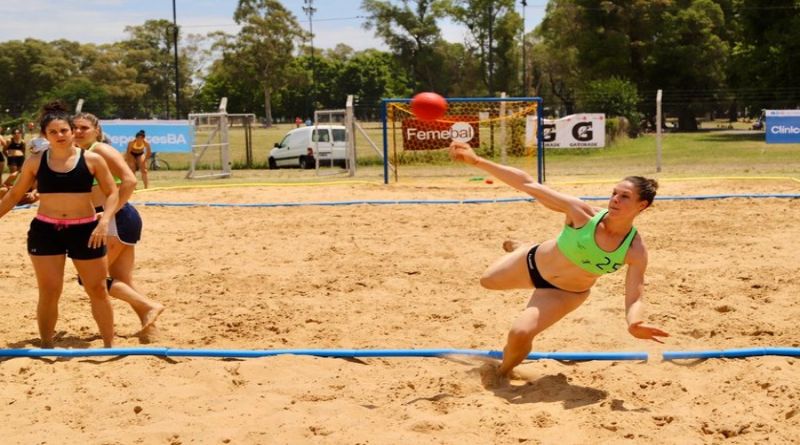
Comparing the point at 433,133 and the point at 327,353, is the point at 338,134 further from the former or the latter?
the point at 327,353

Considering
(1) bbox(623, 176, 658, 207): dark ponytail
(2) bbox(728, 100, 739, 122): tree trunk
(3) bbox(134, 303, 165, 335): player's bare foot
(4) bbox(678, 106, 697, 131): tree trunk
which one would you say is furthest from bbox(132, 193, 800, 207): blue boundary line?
(2) bbox(728, 100, 739, 122): tree trunk

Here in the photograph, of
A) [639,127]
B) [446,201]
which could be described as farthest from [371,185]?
[639,127]

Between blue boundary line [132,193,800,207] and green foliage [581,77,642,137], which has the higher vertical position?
green foliage [581,77,642,137]

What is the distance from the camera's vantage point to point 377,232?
36.9 ft

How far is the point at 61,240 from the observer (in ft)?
19.6

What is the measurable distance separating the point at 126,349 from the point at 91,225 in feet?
2.94

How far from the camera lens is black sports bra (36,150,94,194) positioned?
5.90 meters

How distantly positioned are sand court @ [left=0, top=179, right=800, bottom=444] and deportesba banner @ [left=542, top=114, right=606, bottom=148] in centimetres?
875

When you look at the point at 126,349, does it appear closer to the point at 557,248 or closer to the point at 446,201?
the point at 557,248

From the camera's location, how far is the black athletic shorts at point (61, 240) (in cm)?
595

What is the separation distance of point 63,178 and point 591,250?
11.6 feet

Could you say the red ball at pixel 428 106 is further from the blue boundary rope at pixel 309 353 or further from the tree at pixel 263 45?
the tree at pixel 263 45

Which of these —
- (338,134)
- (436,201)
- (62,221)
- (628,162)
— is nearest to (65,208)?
(62,221)

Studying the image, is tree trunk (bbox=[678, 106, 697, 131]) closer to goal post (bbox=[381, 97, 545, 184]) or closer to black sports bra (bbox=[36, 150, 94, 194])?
goal post (bbox=[381, 97, 545, 184])
